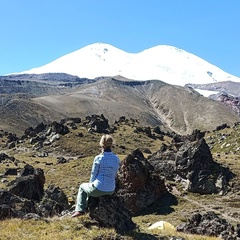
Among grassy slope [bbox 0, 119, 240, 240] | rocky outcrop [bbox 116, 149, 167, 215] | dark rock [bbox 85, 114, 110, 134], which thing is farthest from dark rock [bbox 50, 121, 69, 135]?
rocky outcrop [bbox 116, 149, 167, 215]

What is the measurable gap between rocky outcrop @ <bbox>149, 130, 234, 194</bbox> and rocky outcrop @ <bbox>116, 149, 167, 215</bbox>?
8.68 meters

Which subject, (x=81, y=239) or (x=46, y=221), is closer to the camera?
(x=81, y=239)

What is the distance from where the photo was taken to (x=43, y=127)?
600 feet

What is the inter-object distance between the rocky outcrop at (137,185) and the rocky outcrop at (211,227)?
2344 centimetres

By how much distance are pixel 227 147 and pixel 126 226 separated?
386 feet

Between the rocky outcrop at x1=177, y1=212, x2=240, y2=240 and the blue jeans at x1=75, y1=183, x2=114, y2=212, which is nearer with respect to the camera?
the blue jeans at x1=75, y1=183, x2=114, y2=212

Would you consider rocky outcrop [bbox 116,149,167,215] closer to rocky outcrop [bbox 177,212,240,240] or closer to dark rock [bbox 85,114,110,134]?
rocky outcrop [bbox 177,212,240,240]

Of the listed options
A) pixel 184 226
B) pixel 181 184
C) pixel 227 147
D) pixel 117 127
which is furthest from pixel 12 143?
pixel 184 226

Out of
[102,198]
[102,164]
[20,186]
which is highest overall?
[102,164]

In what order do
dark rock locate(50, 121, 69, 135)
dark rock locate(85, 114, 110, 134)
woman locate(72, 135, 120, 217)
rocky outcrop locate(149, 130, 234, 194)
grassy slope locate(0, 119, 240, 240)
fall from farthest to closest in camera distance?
dark rock locate(85, 114, 110, 134), dark rock locate(50, 121, 69, 135), rocky outcrop locate(149, 130, 234, 194), woman locate(72, 135, 120, 217), grassy slope locate(0, 119, 240, 240)

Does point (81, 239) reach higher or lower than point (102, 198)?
lower

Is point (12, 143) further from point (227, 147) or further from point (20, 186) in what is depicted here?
point (20, 186)

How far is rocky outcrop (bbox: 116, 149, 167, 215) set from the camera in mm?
47719

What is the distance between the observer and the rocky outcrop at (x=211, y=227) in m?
22.2
